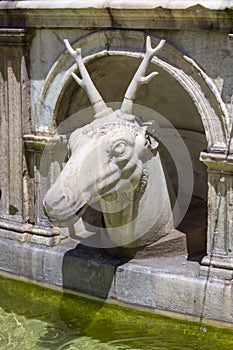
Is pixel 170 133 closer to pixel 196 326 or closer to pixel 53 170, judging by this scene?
pixel 53 170

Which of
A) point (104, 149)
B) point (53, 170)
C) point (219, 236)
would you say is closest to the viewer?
point (104, 149)

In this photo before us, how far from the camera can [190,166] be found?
7.50 m

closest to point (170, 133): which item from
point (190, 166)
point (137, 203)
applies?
point (190, 166)

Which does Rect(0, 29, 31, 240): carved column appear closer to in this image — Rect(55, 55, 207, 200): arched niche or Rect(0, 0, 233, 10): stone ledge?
Rect(0, 0, 233, 10): stone ledge

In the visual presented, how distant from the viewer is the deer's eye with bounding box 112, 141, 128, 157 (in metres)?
6.16

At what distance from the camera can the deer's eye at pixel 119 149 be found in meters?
6.16

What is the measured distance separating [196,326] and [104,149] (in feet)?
5.59

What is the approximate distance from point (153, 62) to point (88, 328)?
2303mm

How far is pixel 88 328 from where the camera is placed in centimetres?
655

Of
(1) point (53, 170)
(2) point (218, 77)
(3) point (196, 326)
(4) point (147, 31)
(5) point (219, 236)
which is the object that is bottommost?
(3) point (196, 326)

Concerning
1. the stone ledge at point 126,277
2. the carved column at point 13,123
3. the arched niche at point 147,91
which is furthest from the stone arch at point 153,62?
the stone ledge at point 126,277

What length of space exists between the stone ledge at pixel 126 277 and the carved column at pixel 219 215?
0.16m

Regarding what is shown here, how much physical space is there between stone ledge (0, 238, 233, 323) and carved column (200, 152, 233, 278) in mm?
157

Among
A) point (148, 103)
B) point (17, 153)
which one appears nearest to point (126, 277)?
point (17, 153)
